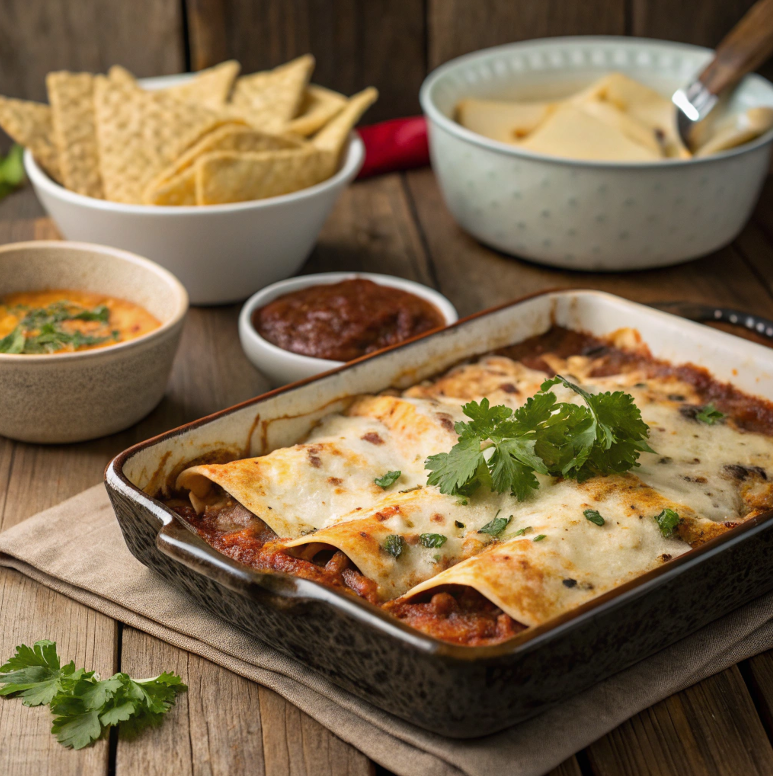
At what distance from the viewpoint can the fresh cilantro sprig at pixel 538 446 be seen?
5.96 ft

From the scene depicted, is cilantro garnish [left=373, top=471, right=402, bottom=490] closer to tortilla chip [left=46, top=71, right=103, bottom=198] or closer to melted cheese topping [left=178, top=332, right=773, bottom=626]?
melted cheese topping [left=178, top=332, right=773, bottom=626]

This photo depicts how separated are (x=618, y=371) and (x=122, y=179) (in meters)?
1.66

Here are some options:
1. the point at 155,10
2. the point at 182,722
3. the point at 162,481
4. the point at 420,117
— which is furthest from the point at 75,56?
the point at 182,722

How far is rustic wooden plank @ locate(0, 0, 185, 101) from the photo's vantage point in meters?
4.17

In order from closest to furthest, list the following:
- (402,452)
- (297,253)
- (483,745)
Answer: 1. (483,745)
2. (402,452)
3. (297,253)

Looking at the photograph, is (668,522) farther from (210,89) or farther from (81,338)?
(210,89)

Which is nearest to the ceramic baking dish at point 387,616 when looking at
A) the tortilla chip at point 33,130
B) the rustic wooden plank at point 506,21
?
the tortilla chip at point 33,130

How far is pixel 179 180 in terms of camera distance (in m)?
2.99

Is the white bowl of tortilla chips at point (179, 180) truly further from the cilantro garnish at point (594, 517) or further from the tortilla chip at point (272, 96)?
the cilantro garnish at point (594, 517)

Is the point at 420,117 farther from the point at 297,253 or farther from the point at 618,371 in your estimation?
the point at 618,371

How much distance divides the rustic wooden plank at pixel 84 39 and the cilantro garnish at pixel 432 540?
3.21 m

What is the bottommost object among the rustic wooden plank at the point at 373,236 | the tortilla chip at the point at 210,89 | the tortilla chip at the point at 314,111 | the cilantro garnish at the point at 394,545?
the rustic wooden plank at the point at 373,236

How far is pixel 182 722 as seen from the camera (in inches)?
65.6

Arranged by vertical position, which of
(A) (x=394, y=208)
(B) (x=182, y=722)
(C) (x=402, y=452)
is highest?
(C) (x=402, y=452)
